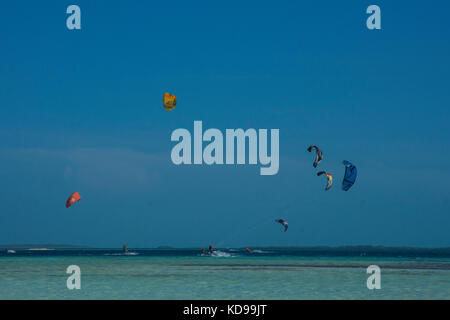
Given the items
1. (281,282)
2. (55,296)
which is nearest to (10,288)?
(55,296)

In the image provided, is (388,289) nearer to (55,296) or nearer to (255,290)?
(255,290)

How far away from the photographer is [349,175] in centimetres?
2664

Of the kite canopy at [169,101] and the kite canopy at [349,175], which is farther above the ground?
the kite canopy at [169,101]

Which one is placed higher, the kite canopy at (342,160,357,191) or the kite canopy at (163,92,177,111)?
the kite canopy at (163,92,177,111)

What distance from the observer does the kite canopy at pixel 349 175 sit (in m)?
26.2

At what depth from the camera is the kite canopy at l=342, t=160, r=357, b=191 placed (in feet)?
85.9

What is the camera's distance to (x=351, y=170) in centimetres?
2673

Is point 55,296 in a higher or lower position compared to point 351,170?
lower

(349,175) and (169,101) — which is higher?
(169,101)

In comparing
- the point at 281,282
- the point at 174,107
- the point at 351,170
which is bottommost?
→ the point at 281,282
